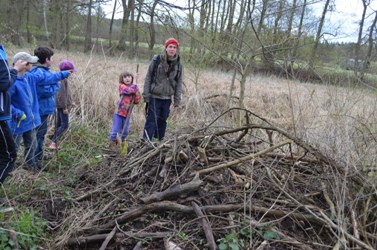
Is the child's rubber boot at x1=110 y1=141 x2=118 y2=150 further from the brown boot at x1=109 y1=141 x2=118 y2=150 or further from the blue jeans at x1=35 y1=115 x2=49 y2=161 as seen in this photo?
the blue jeans at x1=35 y1=115 x2=49 y2=161

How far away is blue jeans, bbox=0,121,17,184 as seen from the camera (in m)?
3.05

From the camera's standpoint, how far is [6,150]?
3.11 m

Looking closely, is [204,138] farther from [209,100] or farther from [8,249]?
[209,100]

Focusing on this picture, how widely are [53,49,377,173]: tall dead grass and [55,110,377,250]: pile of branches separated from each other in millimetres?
265

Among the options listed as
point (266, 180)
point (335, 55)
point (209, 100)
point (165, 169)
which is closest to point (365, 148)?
point (266, 180)

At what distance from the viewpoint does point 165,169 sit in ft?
10.9

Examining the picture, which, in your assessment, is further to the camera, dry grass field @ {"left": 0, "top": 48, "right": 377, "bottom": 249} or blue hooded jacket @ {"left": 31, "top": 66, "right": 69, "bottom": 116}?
blue hooded jacket @ {"left": 31, "top": 66, "right": 69, "bottom": 116}

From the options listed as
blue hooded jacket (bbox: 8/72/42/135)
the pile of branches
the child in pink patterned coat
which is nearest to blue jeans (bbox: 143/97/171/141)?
the child in pink patterned coat

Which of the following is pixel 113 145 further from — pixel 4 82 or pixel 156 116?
pixel 4 82

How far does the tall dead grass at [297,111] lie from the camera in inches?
120

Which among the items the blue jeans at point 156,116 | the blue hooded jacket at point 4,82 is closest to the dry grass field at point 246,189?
the blue hooded jacket at point 4,82

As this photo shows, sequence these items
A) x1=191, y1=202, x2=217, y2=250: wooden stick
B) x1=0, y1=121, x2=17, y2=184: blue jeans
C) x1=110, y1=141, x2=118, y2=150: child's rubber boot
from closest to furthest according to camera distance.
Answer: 1. x1=191, y1=202, x2=217, y2=250: wooden stick
2. x1=0, y1=121, x2=17, y2=184: blue jeans
3. x1=110, y1=141, x2=118, y2=150: child's rubber boot

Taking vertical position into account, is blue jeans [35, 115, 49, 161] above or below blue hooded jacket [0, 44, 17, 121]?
below

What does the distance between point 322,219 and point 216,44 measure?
4.39m
